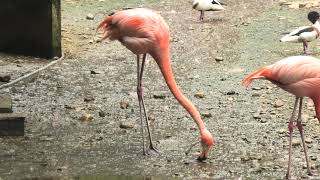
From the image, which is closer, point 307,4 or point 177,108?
point 177,108

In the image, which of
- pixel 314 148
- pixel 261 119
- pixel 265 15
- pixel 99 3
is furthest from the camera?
pixel 99 3

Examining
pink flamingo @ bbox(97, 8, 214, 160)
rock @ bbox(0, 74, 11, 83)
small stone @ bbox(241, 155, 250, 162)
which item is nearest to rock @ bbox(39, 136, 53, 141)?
pink flamingo @ bbox(97, 8, 214, 160)

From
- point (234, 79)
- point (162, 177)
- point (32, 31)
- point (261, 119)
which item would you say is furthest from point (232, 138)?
point (32, 31)

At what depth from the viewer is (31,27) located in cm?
862

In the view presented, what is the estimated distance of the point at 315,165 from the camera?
535 centimetres

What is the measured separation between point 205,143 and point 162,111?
59.4 inches

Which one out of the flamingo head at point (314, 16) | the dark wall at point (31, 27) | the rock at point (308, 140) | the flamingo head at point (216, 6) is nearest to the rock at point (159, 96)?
the rock at point (308, 140)

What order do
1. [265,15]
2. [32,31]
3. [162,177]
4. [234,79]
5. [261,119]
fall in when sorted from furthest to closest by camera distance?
[265,15], [32,31], [234,79], [261,119], [162,177]

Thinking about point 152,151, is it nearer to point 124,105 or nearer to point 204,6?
point 124,105

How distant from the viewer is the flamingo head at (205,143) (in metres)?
5.24

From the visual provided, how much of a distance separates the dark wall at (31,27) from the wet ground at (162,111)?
0.19 m

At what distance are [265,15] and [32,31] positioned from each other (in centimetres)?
408

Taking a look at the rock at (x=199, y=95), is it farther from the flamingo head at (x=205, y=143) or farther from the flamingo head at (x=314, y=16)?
the flamingo head at (x=314, y=16)

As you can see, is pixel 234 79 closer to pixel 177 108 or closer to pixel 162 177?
pixel 177 108
